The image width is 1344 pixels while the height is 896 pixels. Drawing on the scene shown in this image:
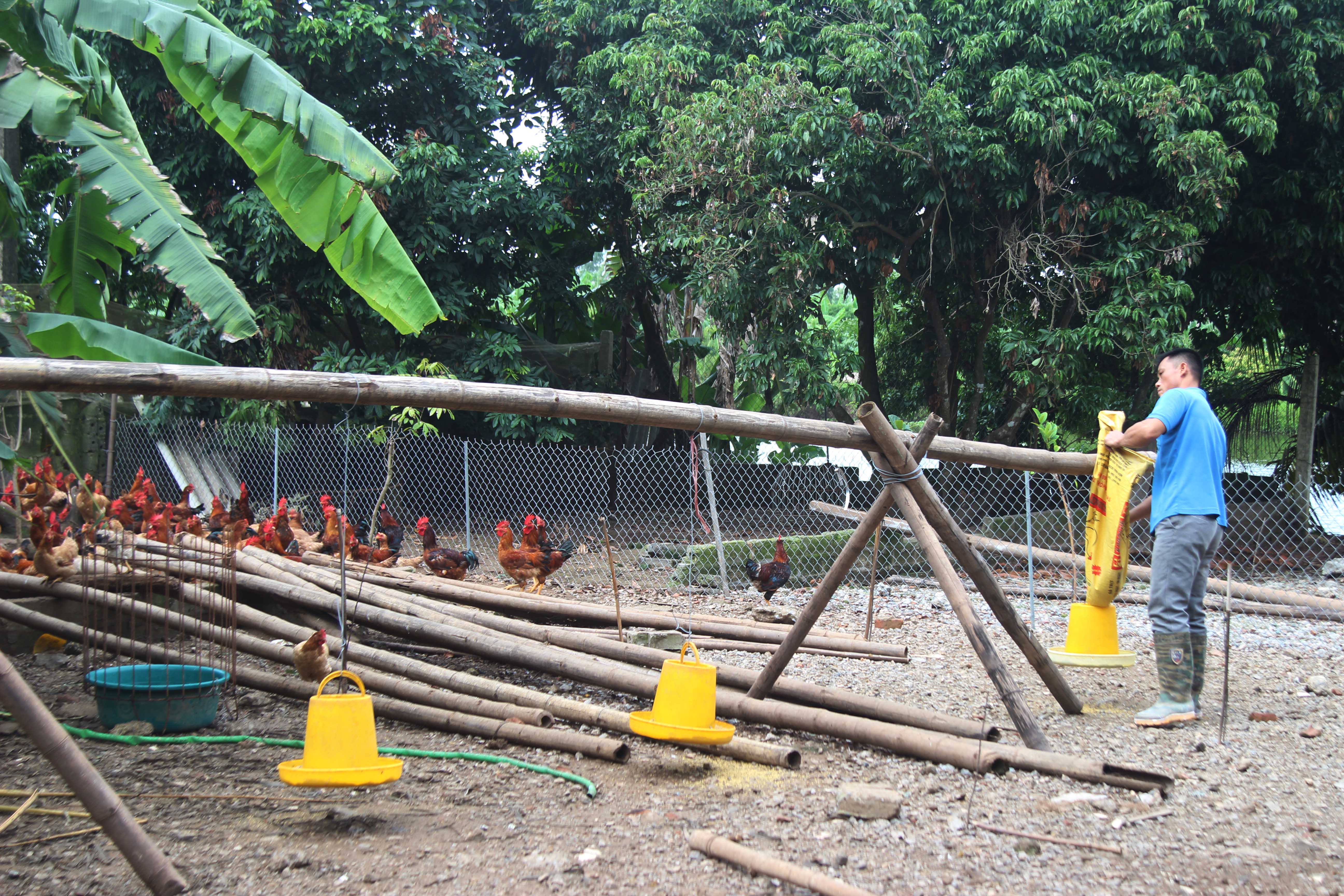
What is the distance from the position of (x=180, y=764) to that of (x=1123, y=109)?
1017cm

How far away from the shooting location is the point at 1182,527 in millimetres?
4039

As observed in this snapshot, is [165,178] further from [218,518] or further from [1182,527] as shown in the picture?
[1182,527]

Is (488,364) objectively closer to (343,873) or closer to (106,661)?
(106,661)

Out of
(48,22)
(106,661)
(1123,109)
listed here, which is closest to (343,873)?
(106,661)

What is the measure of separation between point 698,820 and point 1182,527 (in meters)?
2.58

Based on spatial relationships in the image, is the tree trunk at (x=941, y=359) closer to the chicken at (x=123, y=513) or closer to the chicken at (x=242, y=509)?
the chicken at (x=242, y=509)

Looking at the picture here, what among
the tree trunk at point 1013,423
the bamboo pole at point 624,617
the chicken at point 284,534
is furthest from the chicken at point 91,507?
the tree trunk at point 1013,423

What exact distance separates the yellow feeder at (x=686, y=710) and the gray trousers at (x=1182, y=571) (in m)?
2.11

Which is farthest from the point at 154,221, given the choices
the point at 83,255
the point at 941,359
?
the point at 941,359

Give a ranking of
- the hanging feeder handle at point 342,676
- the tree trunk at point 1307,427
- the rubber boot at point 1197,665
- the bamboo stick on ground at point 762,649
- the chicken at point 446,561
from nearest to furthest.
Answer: the hanging feeder handle at point 342,676, the rubber boot at point 1197,665, the bamboo stick on ground at point 762,649, the chicken at point 446,561, the tree trunk at point 1307,427

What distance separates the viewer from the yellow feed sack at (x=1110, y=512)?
4.15m

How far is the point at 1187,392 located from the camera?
4164 millimetres

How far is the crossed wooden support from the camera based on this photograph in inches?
145

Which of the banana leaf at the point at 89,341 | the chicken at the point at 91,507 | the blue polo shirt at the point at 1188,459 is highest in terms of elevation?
the banana leaf at the point at 89,341
